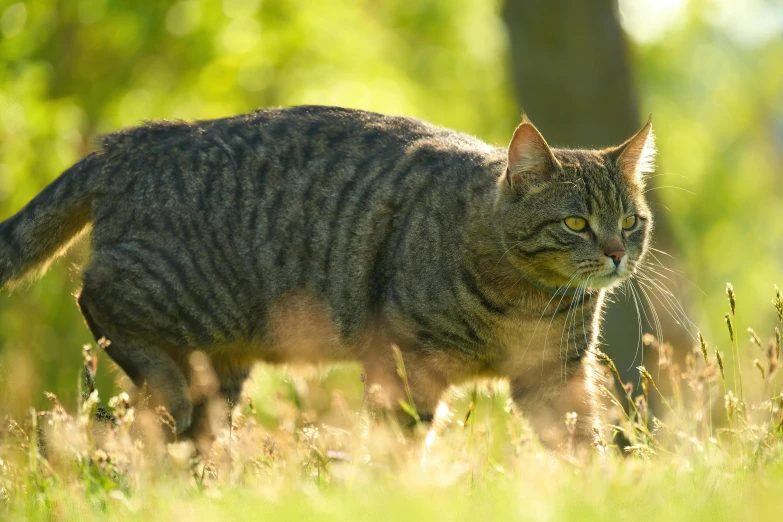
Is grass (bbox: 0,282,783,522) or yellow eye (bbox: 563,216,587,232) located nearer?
grass (bbox: 0,282,783,522)

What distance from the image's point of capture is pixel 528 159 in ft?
14.0

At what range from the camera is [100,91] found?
971cm

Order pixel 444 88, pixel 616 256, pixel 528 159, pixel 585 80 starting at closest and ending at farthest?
1. pixel 616 256
2. pixel 528 159
3. pixel 585 80
4. pixel 444 88

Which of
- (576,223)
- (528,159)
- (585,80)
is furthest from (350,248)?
(585,80)

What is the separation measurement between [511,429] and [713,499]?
Result: 83 cm

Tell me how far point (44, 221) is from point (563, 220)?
2.65 metres

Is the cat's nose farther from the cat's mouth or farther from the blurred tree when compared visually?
the blurred tree

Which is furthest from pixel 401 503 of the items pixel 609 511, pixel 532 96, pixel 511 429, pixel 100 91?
pixel 100 91

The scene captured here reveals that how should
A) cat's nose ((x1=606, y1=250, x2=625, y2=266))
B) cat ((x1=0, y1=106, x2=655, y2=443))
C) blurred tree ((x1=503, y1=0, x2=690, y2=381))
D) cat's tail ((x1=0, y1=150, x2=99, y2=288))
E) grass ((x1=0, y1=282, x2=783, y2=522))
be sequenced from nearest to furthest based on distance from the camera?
grass ((x1=0, y1=282, x2=783, y2=522))
cat's nose ((x1=606, y1=250, x2=625, y2=266))
cat ((x1=0, y1=106, x2=655, y2=443))
cat's tail ((x1=0, y1=150, x2=99, y2=288))
blurred tree ((x1=503, y1=0, x2=690, y2=381))

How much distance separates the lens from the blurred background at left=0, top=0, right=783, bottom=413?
7234 mm

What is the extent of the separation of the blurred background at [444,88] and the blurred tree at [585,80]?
0.5 inches

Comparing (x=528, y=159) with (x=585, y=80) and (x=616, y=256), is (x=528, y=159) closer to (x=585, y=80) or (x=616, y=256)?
(x=616, y=256)

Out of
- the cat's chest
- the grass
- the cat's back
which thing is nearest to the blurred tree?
the cat's back

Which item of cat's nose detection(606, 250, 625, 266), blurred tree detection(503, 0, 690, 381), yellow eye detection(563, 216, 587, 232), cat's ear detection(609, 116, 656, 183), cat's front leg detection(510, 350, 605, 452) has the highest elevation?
blurred tree detection(503, 0, 690, 381)
